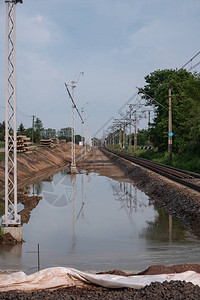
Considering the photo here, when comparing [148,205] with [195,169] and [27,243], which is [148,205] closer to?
[27,243]

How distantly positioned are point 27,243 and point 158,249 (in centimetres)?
455

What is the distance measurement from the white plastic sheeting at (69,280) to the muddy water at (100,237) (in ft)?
8.96

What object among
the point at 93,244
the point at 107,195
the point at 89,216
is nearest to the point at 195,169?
the point at 107,195

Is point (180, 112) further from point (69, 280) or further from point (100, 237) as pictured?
point (69, 280)

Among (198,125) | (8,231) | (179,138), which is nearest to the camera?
(8,231)

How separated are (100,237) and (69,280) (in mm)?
7166

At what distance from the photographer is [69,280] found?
21.7 feet

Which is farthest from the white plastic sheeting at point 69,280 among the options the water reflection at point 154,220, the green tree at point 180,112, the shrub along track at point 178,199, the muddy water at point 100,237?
the green tree at point 180,112

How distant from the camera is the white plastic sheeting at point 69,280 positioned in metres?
6.39

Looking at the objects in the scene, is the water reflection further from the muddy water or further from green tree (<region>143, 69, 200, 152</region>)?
green tree (<region>143, 69, 200, 152</region>)

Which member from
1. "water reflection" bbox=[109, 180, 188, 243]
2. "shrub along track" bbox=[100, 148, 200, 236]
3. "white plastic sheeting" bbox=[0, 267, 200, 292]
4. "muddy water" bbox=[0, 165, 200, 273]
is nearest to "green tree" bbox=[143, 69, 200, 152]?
"shrub along track" bbox=[100, 148, 200, 236]

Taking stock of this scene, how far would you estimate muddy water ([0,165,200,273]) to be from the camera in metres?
10.3

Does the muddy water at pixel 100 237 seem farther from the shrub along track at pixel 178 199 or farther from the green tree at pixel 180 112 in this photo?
the green tree at pixel 180 112

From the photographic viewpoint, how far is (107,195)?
975 inches
